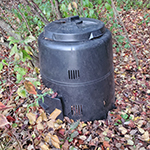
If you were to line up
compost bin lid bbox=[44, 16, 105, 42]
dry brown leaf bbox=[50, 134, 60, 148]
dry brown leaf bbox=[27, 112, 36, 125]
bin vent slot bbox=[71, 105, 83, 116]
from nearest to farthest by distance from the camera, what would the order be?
compost bin lid bbox=[44, 16, 105, 42]
dry brown leaf bbox=[50, 134, 60, 148]
bin vent slot bbox=[71, 105, 83, 116]
dry brown leaf bbox=[27, 112, 36, 125]

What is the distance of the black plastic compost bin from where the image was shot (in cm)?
157

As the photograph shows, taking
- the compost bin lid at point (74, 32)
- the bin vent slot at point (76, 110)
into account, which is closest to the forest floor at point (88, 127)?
the bin vent slot at point (76, 110)

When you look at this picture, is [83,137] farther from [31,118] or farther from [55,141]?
[31,118]

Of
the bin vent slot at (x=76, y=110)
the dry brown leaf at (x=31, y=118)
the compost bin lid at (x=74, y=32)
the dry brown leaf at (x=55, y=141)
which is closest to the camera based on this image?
the compost bin lid at (x=74, y=32)

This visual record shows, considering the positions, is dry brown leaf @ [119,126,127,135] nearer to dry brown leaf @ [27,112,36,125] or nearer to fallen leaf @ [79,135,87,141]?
fallen leaf @ [79,135,87,141]

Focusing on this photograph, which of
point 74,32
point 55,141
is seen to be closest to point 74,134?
point 55,141

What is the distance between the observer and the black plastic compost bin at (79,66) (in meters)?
1.57

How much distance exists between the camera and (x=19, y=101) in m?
2.40

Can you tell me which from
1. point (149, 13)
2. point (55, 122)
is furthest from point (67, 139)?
point (149, 13)

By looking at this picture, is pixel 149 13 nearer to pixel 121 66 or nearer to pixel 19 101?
pixel 121 66

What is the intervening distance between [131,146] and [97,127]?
435 mm

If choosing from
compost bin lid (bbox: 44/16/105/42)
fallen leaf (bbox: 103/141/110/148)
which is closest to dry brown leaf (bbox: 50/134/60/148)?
fallen leaf (bbox: 103/141/110/148)

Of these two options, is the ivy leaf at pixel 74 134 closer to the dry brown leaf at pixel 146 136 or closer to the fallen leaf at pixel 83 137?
the fallen leaf at pixel 83 137

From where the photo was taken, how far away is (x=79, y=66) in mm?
1608
